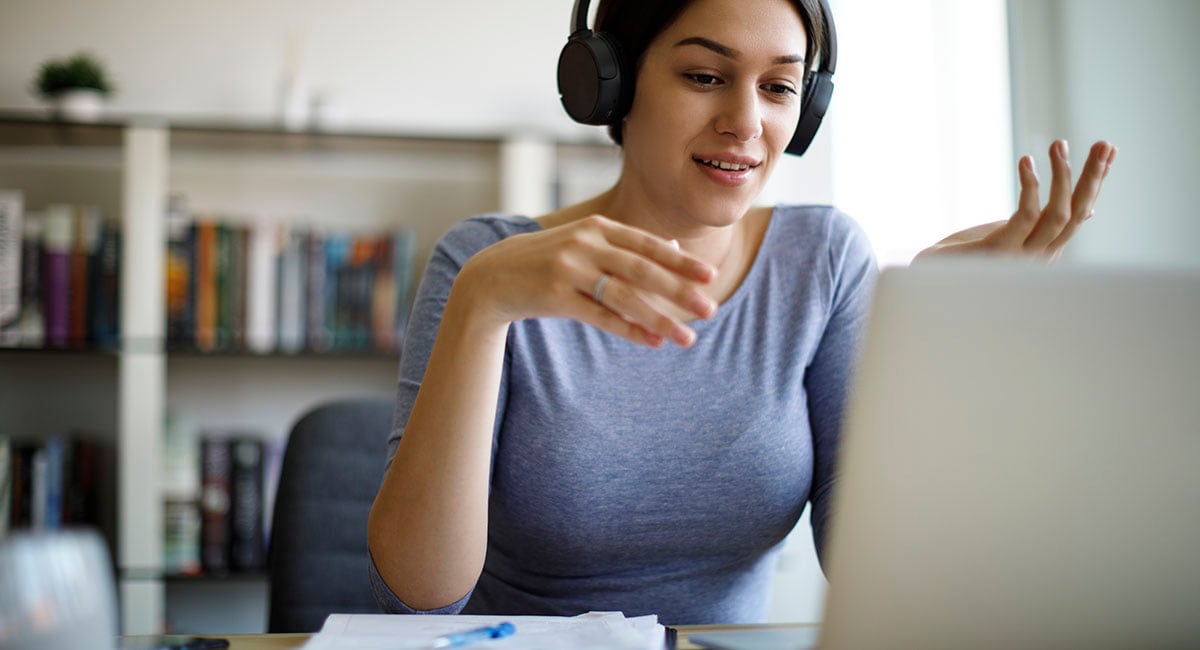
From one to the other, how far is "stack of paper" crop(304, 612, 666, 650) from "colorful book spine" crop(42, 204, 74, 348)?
188cm

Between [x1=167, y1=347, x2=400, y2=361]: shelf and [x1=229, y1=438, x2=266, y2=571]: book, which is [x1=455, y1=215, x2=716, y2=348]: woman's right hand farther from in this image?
[x1=229, y1=438, x2=266, y2=571]: book

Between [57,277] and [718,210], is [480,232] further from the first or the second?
[57,277]

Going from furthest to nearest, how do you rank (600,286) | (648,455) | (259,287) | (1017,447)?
(259,287), (648,455), (600,286), (1017,447)

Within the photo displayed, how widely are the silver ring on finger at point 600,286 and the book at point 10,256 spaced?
2.07 meters

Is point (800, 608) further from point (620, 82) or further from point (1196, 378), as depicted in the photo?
point (1196, 378)

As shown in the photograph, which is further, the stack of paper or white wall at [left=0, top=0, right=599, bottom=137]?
white wall at [left=0, top=0, right=599, bottom=137]

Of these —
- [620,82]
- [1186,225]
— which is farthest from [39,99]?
[1186,225]

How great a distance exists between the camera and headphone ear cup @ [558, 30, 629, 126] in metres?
1.13

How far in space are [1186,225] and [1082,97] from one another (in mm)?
293

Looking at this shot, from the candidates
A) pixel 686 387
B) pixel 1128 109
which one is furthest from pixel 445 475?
pixel 1128 109

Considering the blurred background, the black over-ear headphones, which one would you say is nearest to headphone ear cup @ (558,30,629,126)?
the black over-ear headphones

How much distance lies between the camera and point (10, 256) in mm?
2330

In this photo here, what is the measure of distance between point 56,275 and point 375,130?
2.59 feet

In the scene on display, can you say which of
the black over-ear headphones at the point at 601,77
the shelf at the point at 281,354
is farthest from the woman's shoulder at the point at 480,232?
the shelf at the point at 281,354
